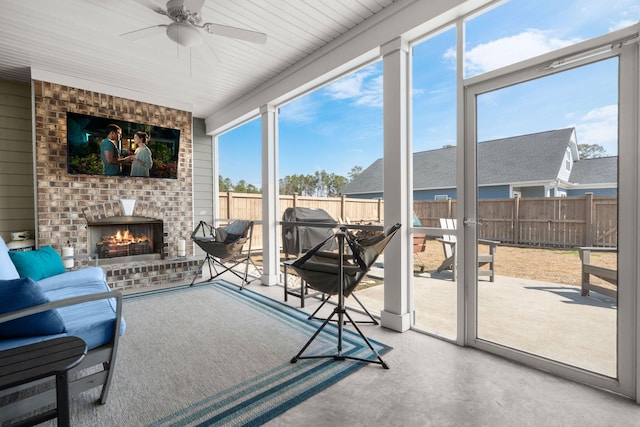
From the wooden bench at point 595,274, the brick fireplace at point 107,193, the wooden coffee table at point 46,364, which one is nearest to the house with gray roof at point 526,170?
the wooden bench at point 595,274

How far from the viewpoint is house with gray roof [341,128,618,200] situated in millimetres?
2025

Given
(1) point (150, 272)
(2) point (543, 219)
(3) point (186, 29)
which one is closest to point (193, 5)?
(3) point (186, 29)

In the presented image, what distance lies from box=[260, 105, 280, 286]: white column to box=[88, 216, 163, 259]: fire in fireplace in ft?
6.40

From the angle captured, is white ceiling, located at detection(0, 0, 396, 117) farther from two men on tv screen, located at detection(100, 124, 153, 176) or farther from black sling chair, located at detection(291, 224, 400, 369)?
black sling chair, located at detection(291, 224, 400, 369)

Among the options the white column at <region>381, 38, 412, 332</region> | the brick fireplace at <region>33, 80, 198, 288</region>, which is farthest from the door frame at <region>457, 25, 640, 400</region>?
the brick fireplace at <region>33, 80, 198, 288</region>

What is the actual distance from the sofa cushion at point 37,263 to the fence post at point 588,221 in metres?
4.28

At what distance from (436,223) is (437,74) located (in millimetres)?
1324

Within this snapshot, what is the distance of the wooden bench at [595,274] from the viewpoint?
193cm

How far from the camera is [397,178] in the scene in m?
2.84

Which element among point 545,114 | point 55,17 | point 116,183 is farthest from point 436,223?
point 116,183

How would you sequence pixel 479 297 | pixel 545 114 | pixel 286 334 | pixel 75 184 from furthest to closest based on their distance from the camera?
pixel 75 184 → pixel 286 334 → pixel 479 297 → pixel 545 114

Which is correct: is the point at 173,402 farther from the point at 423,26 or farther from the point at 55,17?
the point at 55,17

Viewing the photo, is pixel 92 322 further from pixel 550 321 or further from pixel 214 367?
pixel 550 321

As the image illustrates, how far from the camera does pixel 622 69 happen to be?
1.86 meters
